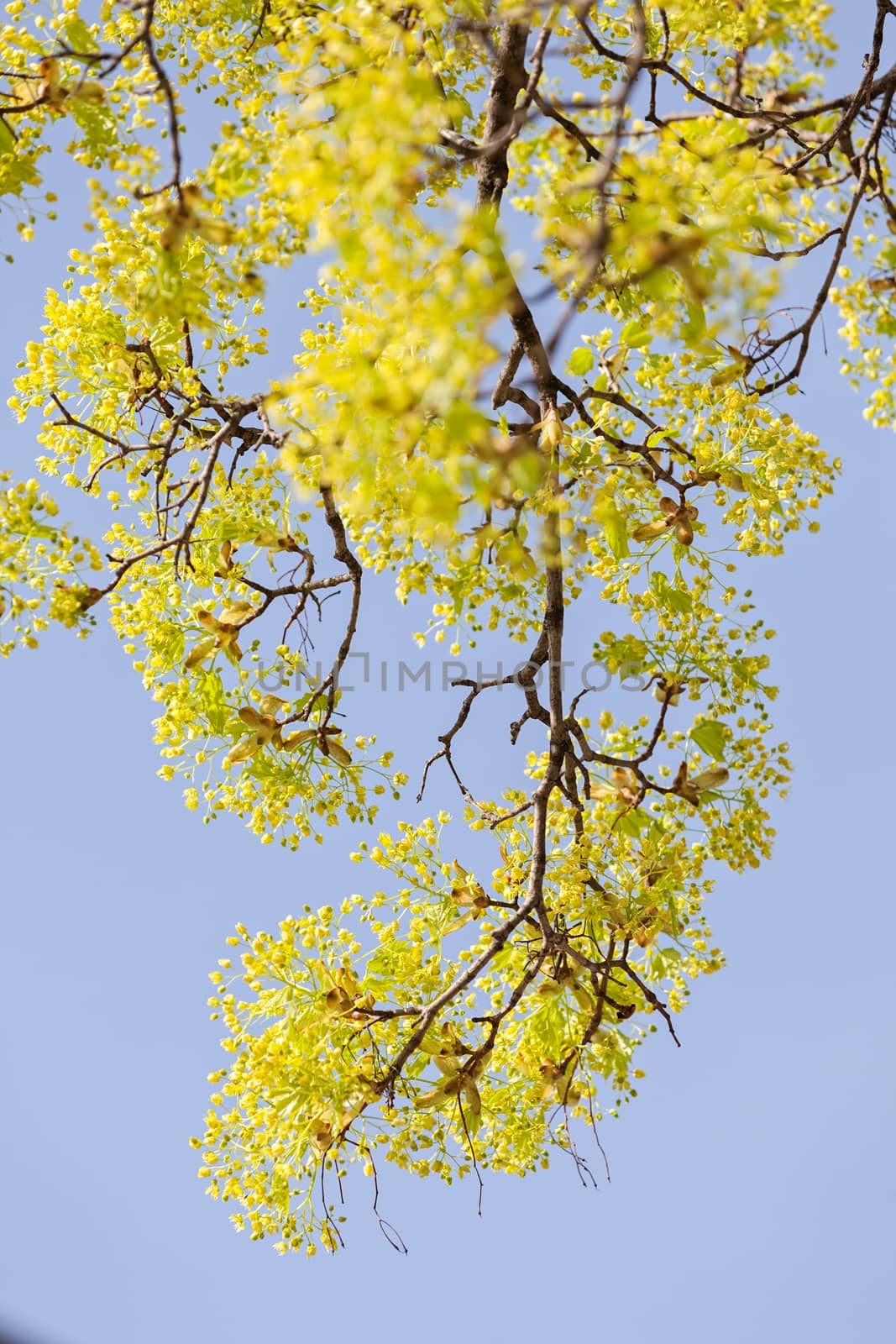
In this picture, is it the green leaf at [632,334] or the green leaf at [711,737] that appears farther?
the green leaf at [711,737]

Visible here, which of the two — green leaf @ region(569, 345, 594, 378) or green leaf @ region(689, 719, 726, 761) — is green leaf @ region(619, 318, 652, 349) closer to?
green leaf @ region(569, 345, 594, 378)

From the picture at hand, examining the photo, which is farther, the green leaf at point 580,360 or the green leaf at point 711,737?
the green leaf at point 711,737

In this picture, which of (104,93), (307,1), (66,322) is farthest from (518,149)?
(66,322)

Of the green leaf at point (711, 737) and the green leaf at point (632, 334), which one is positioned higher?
the green leaf at point (632, 334)

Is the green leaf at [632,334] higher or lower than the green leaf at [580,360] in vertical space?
higher

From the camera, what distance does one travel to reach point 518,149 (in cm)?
240

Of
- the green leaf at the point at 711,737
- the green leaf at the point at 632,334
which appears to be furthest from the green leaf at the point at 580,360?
the green leaf at the point at 711,737

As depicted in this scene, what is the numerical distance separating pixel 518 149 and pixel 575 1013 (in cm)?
186

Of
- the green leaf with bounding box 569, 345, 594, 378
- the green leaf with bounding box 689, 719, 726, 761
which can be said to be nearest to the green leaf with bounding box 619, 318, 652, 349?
the green leaf with bounding box 569, 345, 594, 378

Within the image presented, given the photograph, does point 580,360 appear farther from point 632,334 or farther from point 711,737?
point 711,737

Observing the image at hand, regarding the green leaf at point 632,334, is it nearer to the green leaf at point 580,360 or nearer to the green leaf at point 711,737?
the green leaf at point 580,360

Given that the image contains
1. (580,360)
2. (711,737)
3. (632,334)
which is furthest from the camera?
(711,737)

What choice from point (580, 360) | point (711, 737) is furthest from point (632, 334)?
point (711, 737)

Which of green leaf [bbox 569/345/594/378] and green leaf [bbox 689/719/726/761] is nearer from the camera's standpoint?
green leaf [bbox 569/345/594/378]
